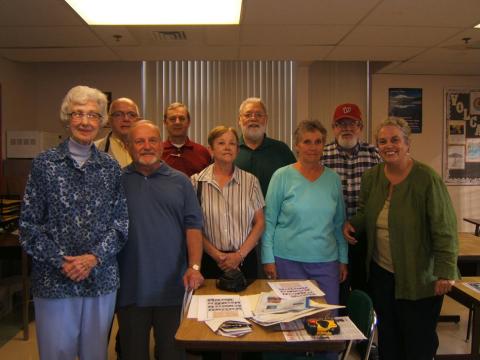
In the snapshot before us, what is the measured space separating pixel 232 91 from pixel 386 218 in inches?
142

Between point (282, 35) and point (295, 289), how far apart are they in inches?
95.8

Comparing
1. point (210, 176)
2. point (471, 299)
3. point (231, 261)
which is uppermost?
point (210, 176)

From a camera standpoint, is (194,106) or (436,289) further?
(194,106)

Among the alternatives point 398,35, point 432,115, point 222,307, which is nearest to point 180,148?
point 222,307

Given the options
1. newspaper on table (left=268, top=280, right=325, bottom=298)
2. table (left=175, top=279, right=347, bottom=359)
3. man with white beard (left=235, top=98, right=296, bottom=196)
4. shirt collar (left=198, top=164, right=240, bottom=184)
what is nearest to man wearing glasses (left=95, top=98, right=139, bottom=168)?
shirt collar (left=198, top=164, right=240, bottom=184)

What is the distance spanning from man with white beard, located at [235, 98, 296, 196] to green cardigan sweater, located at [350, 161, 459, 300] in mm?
919

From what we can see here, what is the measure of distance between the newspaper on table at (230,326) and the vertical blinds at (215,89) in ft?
13.2

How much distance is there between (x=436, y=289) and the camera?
2.01 m

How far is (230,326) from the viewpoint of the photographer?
1458 millimetres

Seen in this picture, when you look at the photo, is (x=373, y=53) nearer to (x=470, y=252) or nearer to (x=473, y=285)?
(x=470, y=252)

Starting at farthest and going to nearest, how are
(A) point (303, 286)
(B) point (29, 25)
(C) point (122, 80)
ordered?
1. (C) point (122, 80)
2. (B) point (29, 25)
3. (A) point (303, 286)

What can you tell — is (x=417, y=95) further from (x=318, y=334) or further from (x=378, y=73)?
(x=318, y=334)

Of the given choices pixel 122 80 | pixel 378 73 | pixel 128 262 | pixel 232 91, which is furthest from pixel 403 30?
pixel 122 80

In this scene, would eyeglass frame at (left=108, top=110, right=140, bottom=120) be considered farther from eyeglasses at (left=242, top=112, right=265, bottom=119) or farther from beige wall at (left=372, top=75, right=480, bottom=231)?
beige wall at (left=372, top=75, right=480, bottom=231)
